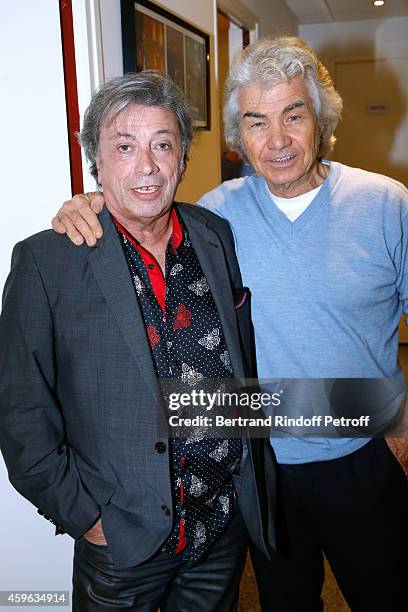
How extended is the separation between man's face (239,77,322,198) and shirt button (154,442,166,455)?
1.94 ft

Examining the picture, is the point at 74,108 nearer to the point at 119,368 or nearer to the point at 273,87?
the point at 273,87

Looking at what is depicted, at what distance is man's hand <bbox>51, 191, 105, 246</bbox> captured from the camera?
108 centimetres

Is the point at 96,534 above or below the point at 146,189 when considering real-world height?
below

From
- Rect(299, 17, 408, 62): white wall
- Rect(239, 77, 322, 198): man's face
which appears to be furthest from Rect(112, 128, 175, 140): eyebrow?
Rect(299, 17, 408, 62): white wall

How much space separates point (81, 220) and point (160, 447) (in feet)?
1.46

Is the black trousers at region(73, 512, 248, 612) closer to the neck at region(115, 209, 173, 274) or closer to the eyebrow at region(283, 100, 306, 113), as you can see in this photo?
the neck at region(115, 209, 173, 274)

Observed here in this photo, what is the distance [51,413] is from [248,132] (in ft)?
2.35

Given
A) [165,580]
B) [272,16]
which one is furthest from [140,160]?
[272,16]

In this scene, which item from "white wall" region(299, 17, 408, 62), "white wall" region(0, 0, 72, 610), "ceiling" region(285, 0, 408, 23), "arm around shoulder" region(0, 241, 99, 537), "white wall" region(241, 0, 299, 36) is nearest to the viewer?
"arm around shoulder" region(0, 241, 99, 537)

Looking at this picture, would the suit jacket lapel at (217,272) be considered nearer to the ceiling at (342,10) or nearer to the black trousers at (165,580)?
the black trousers at (165,580)

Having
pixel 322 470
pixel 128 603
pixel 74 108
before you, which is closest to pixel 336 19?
pixel 74 108

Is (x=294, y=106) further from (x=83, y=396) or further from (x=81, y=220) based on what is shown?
(x=83, y=396)

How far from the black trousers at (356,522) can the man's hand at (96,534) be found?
0.40 m

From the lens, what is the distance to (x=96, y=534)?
3.68ft
